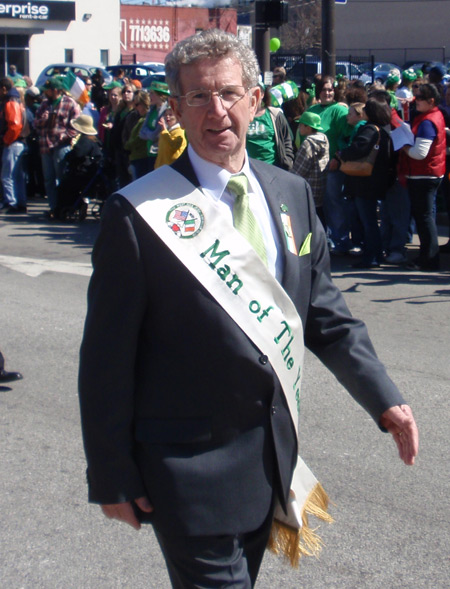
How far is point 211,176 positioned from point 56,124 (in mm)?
11104

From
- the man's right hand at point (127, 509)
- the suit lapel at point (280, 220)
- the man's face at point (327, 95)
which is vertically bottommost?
the man's right hand at point (127, 509)

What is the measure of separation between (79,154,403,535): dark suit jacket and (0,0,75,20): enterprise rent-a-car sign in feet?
132

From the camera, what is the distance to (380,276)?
9445mm

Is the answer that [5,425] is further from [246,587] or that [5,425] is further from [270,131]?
[270,131]

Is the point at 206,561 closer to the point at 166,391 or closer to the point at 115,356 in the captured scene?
the point at 166,391

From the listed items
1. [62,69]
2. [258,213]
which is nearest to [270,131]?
[258,213]

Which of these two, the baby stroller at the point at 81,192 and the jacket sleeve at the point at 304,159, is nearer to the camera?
the jacket sleeve at the point at 304,159

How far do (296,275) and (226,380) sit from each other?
0.37m

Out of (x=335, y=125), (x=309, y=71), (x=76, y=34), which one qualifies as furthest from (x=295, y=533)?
(x=76, y=34)

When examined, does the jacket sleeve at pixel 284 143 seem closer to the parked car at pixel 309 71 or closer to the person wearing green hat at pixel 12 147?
the person wearing green hat at pixel 12 147

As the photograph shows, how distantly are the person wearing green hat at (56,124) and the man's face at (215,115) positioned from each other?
11.0 meters

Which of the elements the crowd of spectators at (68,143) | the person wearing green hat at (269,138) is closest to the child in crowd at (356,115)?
the person wearing green hat at (269,138)

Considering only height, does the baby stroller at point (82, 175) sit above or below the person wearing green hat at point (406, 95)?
below

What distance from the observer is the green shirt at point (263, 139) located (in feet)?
31.6
